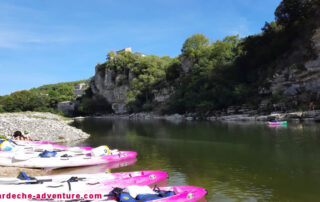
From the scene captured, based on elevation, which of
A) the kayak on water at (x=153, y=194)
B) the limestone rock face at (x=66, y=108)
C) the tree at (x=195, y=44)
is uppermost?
the tree at (x=195, y=44)

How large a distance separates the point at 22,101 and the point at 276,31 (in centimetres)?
7780

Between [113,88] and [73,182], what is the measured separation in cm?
8598

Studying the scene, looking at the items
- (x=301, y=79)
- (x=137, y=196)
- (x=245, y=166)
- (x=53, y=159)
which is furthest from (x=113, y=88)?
(x=137, y=196)

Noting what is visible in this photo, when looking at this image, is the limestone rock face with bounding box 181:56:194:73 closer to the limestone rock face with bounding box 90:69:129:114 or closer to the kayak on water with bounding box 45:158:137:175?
the limestone rock face with bounding box 90:69:129:114

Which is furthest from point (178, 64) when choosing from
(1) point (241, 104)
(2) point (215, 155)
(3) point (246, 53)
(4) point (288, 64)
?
(2) point (215, 155)

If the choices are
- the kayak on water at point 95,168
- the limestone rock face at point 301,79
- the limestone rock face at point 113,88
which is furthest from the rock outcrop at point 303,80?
the limestone rock face at point 113,88

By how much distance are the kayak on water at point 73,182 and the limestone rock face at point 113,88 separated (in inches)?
3017

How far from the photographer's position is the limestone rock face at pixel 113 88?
292 ft

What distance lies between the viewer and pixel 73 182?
29.1ft

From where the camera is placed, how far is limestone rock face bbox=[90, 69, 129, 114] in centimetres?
8888

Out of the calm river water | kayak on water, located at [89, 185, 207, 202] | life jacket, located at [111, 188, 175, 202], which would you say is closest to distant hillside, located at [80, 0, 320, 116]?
the calm river water

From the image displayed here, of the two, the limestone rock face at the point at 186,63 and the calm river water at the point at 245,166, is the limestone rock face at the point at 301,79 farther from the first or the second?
the limestone rock face at the point at 186,63

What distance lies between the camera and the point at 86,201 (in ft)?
24.4

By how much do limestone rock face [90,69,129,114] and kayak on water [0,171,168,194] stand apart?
76622 mm
